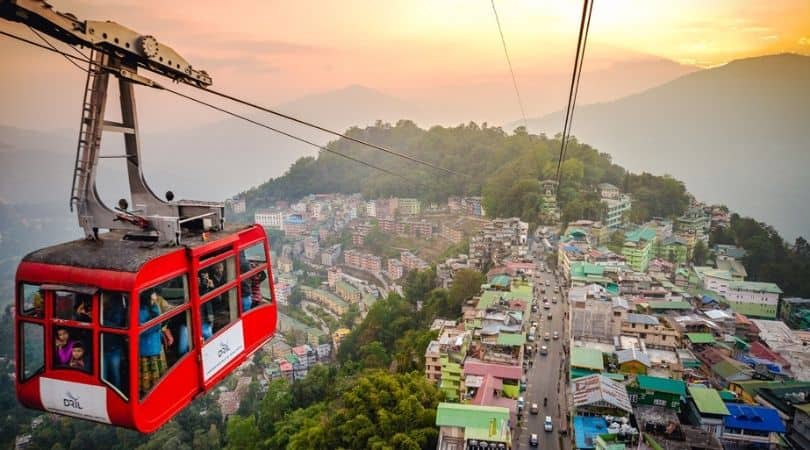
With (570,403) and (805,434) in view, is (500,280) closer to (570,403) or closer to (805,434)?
(570,403)

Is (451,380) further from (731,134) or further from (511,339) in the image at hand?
(731,134)

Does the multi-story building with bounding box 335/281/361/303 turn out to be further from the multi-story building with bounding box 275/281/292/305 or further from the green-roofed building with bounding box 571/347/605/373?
the green-roofed building with bounding box 571/347/605/373

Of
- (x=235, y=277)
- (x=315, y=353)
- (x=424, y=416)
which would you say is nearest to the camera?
(x=235, y=277)

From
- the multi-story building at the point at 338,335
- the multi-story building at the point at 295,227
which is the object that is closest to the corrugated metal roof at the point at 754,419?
the multi-story building at the point at 338,335

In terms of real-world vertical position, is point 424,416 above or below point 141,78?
below

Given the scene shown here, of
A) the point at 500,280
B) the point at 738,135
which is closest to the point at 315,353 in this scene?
the point at 500,280

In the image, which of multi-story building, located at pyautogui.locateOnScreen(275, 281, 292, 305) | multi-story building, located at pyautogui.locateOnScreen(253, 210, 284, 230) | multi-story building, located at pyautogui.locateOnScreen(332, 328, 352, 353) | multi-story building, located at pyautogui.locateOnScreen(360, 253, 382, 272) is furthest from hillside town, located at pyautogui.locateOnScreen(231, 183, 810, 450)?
multi-story building, located at pyautogui.locateOnScreen(253, 210, 284, 230)
